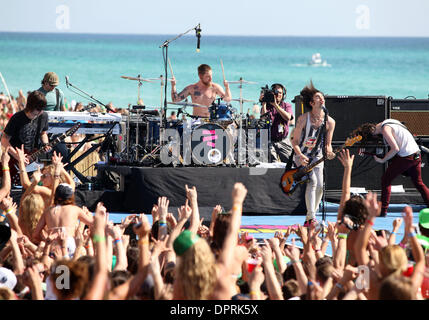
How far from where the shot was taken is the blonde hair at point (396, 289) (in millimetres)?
3387

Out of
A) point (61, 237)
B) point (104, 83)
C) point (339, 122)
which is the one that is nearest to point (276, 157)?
point (339, 122)

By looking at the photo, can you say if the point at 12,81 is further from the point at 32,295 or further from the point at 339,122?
the point at 32,295

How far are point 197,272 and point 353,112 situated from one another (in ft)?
25.9

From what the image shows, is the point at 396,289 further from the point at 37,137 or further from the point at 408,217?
the point at 37,137

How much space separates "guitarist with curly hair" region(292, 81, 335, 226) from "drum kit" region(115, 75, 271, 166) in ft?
5.39

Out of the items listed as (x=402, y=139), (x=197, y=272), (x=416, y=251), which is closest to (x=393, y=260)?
(x=416, y=251)

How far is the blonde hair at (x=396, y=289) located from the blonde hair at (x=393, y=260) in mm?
484

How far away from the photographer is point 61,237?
514 cm

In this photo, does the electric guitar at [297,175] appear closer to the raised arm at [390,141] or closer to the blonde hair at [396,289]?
the raised arm at [390,141]

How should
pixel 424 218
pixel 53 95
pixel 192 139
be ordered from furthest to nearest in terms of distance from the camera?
pixel 53 95, pixel 192 139, pixel 424 218

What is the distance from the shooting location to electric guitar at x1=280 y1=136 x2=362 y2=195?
883cm

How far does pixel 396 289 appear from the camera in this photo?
3393 millimetres

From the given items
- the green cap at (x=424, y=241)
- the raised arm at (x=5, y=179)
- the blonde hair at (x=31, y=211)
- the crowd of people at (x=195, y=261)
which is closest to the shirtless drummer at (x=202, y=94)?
the crowd of people at (x=195, y=261)
